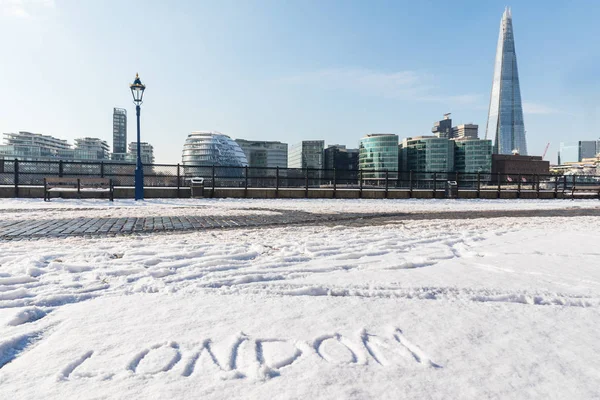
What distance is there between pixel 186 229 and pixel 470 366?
4.92 meters

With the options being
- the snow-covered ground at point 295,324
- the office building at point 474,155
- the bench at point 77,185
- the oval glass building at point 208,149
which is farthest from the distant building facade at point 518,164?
the snow-covered ground at point 295,324

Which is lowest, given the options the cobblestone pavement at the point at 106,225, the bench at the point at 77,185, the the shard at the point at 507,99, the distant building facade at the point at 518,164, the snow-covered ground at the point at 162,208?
the cobblestone pavement at the point at 106,225

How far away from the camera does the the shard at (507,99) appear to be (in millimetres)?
179500

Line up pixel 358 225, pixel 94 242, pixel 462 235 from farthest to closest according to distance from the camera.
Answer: pixel 358 225 < pixel 462 235 < pixel 94 242

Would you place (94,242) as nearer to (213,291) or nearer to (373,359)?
(213,291)

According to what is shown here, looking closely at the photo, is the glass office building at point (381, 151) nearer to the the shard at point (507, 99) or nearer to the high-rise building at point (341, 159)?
the high-rise building at point (341, 159)

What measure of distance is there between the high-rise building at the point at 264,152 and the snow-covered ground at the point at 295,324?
171m

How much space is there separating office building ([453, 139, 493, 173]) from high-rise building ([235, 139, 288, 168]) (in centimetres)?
7950

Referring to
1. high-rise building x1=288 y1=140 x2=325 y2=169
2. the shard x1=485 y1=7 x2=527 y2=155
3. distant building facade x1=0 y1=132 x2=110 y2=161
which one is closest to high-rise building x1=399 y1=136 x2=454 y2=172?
high-rise building x1=288 y1=140 x2=325 y2=169

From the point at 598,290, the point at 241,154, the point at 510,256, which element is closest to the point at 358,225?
the point at 510,256

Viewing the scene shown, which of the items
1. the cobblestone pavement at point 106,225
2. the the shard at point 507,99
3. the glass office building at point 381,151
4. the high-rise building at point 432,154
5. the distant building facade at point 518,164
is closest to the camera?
the cobblestone pavement at point 106,225

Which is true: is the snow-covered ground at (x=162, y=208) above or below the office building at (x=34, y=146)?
below

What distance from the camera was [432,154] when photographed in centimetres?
12925

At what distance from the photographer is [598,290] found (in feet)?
8.85
